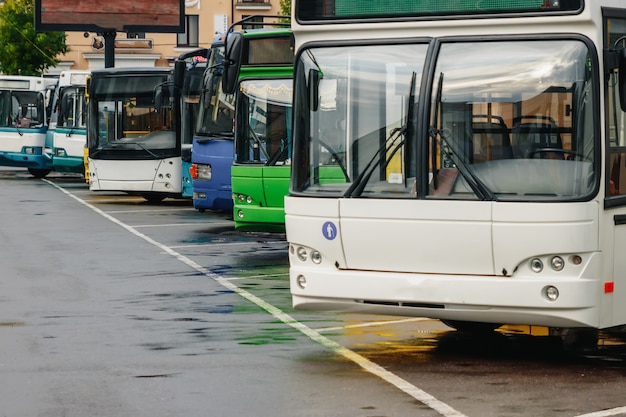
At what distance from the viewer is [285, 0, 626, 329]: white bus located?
→ 30.7ft

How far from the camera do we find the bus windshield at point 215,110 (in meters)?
22.5

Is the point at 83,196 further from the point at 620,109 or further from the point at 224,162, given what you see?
the point at 620,109

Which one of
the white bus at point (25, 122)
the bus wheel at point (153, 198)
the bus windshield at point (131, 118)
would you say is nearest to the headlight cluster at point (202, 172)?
the bus windshield at point (131, 118)

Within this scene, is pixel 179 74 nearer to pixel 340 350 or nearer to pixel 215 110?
pixel 215 110

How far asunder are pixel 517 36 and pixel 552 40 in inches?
9.3

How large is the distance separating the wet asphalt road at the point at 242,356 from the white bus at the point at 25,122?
25.7 m

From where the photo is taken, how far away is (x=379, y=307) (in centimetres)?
986

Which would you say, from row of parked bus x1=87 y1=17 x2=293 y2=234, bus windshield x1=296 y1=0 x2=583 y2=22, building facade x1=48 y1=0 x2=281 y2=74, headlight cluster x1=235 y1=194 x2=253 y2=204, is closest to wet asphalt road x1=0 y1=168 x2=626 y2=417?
headlight cluster x1=235 y1=194 x2=253 y2=204

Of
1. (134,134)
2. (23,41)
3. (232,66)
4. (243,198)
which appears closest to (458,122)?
(232,66)

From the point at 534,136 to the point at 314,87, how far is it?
165 centimetres

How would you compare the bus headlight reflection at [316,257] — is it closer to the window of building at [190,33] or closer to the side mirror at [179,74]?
the side mirror at [179,74]

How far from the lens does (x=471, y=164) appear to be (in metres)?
9.58

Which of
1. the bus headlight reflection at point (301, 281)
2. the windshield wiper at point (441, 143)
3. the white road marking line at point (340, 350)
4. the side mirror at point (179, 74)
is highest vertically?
the side mirror at point (179, 74)

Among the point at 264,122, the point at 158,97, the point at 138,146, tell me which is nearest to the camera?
the point at 264,122
